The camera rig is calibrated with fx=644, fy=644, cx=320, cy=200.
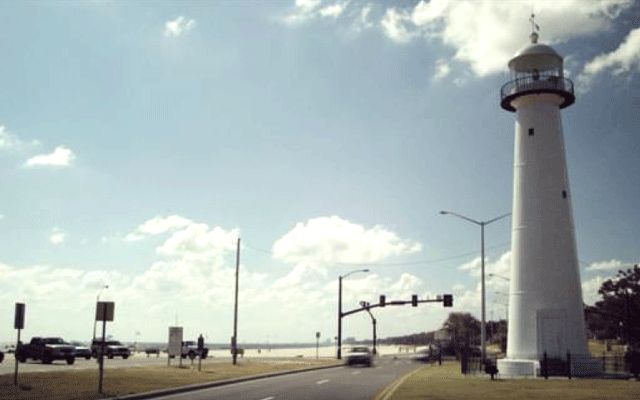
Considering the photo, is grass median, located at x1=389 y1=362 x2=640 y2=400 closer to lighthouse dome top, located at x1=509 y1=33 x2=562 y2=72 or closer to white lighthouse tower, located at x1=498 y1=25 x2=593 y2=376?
white lighthouse tower, located at x1=498 y1=25 x2=593 y2=376

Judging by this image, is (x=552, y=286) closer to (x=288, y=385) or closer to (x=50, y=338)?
(x=288, y=385)

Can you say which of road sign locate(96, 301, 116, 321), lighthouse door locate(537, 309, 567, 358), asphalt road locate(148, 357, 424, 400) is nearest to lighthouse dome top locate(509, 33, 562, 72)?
lighthouse door locate(537, 309, 567, 358)

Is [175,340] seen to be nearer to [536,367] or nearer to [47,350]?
[47,350]

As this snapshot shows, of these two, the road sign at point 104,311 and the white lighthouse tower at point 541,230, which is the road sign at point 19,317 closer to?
the road sign at point 104,311

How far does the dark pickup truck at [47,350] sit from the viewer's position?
143ft

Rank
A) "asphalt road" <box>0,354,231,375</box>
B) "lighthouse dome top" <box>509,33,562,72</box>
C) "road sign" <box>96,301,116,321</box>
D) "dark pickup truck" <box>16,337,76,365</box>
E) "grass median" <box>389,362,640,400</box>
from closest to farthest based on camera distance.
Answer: "road sign" <box>96,301,116,321</box>, "grass median" <box>389,362,640,400</box>, "asphalt road" <box>0,354,231,375</box>, "lighthouse dome top" <box>509,33,562,72</box>, "dark pickup truck" <box>16,337,76,365</box>

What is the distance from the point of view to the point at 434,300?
201ft

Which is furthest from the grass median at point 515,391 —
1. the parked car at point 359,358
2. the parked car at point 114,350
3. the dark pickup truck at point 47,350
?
the parked car at point 114,350

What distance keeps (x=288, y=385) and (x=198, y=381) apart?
3.68m

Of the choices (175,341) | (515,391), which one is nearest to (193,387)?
(515,391)

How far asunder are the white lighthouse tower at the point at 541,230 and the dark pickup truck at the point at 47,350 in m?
28.5

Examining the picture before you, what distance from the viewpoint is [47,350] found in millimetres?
43750

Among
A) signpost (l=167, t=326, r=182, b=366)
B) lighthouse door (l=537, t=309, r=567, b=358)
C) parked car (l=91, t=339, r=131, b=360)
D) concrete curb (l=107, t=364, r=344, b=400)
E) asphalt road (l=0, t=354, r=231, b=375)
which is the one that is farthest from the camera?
parked car (l=91, t=339, r=131, b=360)

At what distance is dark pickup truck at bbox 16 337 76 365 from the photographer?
43.5m
